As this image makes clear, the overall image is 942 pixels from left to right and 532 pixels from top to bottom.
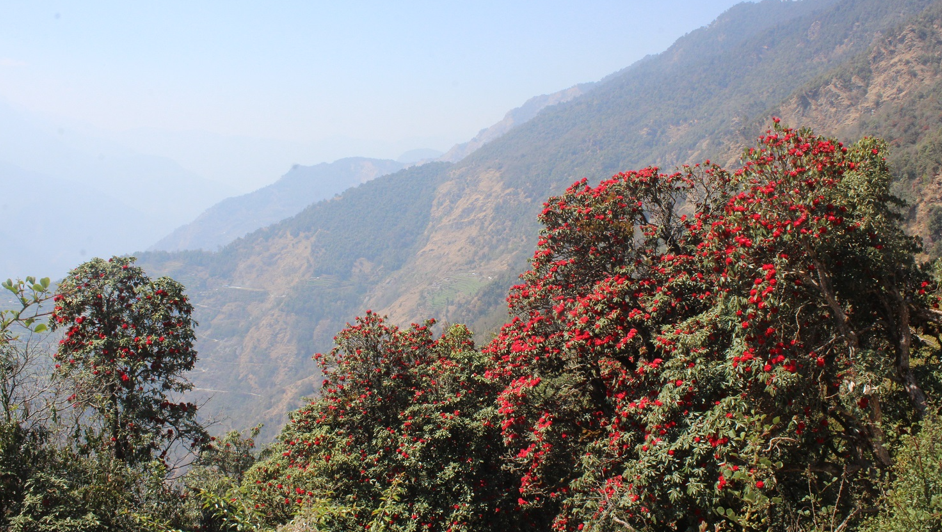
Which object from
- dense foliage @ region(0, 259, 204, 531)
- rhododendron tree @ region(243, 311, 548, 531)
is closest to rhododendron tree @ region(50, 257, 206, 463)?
dense foliage @ region(0, 259, 204, 531)

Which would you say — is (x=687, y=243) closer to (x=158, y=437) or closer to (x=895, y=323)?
(x=895, y=323)

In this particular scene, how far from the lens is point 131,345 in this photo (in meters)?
11.9

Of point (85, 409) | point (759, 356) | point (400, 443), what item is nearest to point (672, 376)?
point (759, 356)

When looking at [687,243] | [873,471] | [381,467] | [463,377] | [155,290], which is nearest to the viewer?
[873,471]

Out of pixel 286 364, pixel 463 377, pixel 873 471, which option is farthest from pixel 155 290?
pixel 286 364

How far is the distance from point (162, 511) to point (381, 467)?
409 centimetres

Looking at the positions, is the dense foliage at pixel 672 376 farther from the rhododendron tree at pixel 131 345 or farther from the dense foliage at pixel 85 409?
the rhododendron tree at pixel 131 345

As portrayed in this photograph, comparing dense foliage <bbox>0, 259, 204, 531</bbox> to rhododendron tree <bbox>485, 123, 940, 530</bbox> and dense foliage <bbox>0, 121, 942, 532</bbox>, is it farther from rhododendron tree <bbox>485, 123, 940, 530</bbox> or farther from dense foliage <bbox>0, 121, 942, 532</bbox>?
rhododendron tree <bbox>485, 123, 940, 530</bbox>

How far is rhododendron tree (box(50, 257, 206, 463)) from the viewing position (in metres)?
11.4

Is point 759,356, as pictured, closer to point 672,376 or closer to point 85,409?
point 672,376

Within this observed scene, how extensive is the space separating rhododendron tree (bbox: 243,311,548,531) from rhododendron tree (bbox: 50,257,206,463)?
283 centimetres

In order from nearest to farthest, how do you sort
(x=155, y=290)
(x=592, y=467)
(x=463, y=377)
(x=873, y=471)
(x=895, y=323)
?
1. (x=873, y=471)
2. (x=895, y=323)
3. (x=592, y=467)
4. (x=463, y=377)
5. (x=155, y=290)

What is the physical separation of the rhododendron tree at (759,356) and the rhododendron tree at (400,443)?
153cm

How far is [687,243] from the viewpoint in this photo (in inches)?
384
